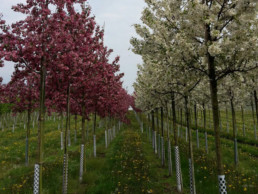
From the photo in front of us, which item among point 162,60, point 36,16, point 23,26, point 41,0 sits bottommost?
point 162,60

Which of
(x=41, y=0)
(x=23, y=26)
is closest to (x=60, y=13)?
(x=41, y=0)

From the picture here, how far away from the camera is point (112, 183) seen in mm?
9359

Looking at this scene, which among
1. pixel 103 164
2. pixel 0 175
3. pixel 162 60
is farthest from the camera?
pixel 103 164

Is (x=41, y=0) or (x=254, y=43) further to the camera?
(x=41, y=0)

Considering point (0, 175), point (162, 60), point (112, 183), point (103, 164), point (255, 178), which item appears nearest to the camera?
point (162, 60)

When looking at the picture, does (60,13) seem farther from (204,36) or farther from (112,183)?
(112,183)

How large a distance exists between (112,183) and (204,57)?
22.8 ft

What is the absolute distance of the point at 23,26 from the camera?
625cm

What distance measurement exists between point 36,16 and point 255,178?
481 inches

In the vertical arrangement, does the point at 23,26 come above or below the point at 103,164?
above

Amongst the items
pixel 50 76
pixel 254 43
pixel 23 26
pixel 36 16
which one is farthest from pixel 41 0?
pixel 254 43

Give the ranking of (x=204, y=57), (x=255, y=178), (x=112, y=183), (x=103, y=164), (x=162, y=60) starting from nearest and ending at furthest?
(x=204, y=57) → (x=162, y=60) → (x=112, y=183) → (x=255, y=178) → (x=103, y=164)

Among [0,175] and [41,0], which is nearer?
[41,0]

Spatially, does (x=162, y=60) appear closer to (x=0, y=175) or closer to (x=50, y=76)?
(x=50, y=76)
